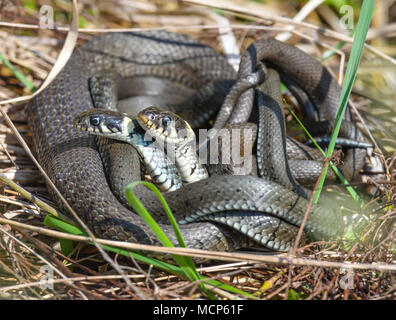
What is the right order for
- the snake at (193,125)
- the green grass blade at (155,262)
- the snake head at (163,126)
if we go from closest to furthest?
the green grass blade at (155,262), the snake at (193,125), the snake head at (163,126)

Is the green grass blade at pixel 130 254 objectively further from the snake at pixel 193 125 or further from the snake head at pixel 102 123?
the snake head at pixel 102 123

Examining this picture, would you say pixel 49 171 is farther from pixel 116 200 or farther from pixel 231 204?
pixel 231 204

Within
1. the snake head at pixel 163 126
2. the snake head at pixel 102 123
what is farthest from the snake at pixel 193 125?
the snake head at pixel 163 126

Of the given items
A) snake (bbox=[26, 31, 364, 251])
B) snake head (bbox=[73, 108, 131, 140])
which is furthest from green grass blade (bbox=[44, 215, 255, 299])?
snake head (bbox=[73, 108, 131, 140])
